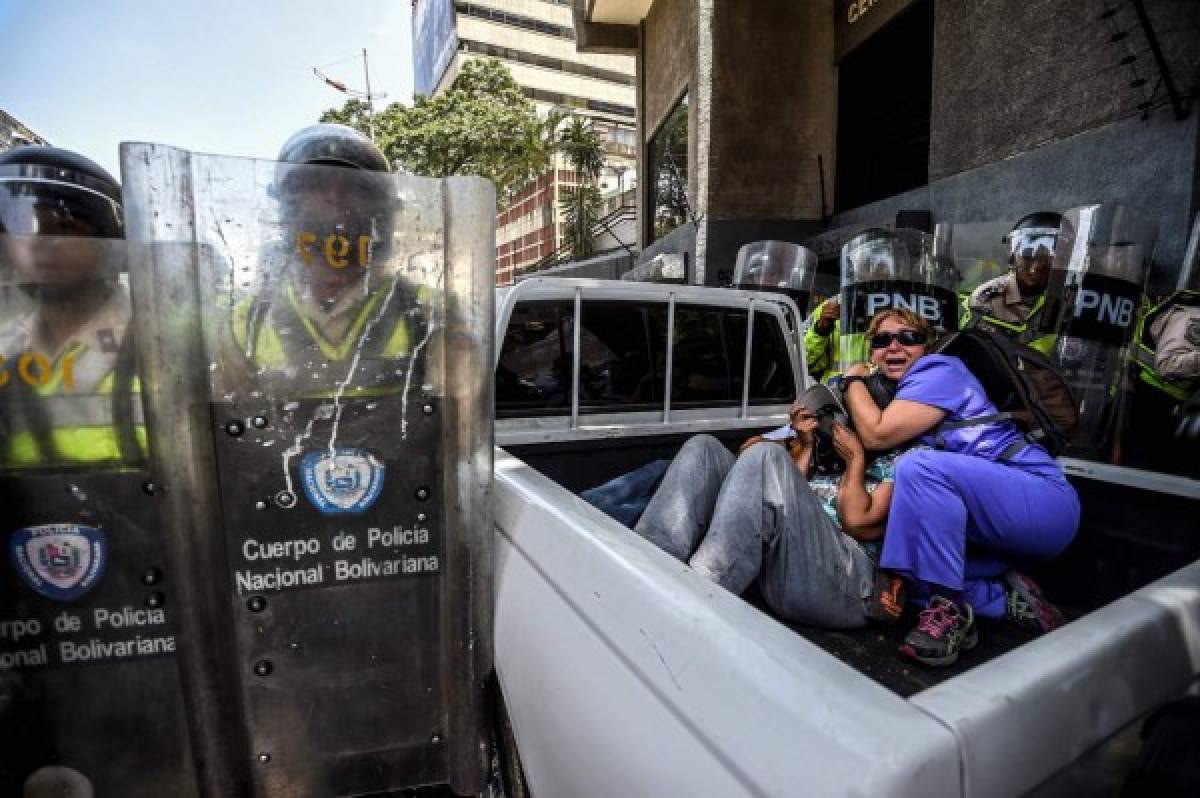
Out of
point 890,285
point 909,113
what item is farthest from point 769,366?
point 909,113

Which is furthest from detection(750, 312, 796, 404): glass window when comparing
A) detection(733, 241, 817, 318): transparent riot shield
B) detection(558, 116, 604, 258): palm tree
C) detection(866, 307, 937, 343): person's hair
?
detection(558, 116, 604, 258): palm tree

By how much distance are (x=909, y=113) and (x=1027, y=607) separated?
30.5 feet

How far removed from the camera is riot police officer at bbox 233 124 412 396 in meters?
1.16

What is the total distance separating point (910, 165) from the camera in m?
9.05

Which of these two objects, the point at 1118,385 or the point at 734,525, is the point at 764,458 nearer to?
the point at 734,525

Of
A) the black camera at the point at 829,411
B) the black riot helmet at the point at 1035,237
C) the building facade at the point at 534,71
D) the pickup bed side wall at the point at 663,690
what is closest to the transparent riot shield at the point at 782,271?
the black riot helmet at the point at 1035,237

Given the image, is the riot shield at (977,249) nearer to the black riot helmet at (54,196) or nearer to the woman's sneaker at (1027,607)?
the woman's sneaker at (1027,607)

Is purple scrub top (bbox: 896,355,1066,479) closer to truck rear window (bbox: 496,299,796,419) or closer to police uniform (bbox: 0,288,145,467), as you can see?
truck rear window (bbox: 496,299,796,419)

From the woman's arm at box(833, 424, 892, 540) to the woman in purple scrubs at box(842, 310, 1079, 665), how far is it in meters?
0.17

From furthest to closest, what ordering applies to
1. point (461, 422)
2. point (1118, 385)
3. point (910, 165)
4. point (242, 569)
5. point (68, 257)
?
point (910, 165), point (1118, 385), point (461, 422), point (242, 569), point (68, 257)

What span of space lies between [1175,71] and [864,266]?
337 centimetres

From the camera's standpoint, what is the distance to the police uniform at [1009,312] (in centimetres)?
356

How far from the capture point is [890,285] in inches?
148

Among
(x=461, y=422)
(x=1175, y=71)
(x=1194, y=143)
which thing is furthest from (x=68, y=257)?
(x=1175, y=71)
